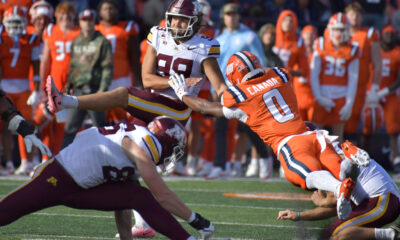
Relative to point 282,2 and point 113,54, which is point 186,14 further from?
point 282,2

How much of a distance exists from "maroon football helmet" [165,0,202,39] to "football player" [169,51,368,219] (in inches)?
16.2

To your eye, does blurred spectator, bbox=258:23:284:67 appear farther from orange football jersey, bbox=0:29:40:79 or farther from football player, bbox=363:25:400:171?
orange football jersey, bbox=0:29:40:79

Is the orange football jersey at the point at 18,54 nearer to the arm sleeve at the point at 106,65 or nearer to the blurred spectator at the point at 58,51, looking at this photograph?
the blurred spectator at the point at 58,51

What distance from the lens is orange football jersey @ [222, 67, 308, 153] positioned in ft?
17.9

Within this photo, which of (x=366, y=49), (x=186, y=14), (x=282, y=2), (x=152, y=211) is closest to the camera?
(x=152, y=211)

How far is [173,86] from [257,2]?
24.9 ft

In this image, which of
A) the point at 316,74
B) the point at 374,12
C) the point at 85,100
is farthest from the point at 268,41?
the point at 85,100

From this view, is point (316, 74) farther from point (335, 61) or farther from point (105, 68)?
point (105, 68)

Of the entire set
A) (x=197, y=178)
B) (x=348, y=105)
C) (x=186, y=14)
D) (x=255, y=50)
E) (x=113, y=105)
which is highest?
(x=186, y=14)

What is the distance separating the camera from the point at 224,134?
31.5ft

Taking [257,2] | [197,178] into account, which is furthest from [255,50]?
[257,2]

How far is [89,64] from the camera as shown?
29.4ft

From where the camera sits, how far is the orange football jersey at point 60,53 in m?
9.49

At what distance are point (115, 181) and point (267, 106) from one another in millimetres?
1426
